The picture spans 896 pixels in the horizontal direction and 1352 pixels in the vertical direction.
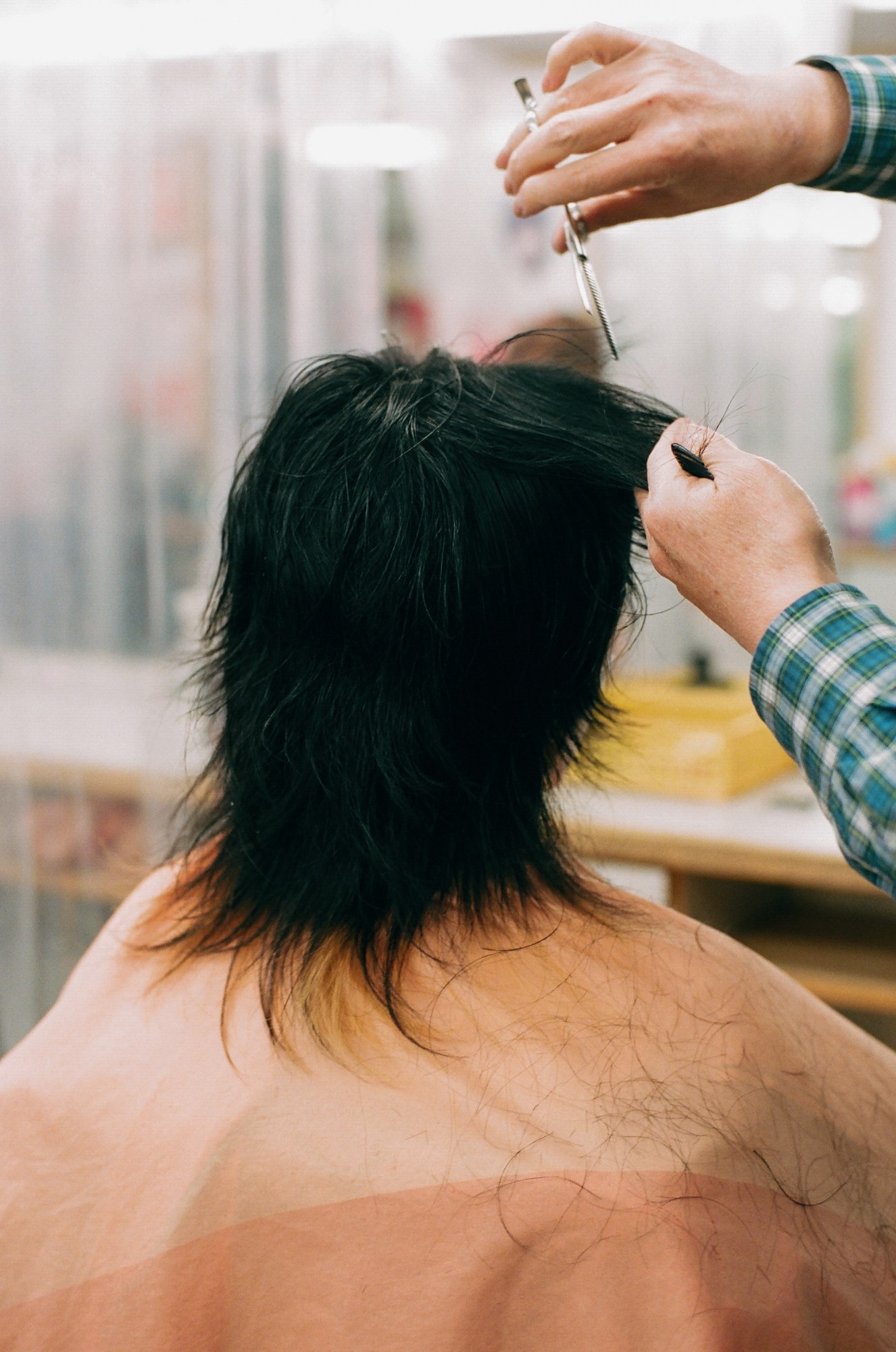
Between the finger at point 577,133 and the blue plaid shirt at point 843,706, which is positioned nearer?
the blue plaid shirt at point 843,706

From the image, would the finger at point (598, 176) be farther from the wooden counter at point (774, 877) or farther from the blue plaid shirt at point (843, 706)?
the wooden counter at point (774, 877)

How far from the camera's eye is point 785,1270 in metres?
0.80

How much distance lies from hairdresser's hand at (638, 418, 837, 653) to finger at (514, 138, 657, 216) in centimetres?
32

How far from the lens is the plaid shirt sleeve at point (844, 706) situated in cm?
65

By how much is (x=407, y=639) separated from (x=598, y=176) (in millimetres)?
415

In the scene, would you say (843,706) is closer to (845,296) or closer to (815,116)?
(815,116)

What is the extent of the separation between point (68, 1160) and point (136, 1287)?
0.10 metres

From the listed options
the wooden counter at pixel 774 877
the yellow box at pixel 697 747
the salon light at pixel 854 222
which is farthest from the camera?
the salon light at pixel 854 222

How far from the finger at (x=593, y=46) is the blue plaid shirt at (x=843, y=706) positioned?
0.55 metres

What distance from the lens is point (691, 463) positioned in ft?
2.48

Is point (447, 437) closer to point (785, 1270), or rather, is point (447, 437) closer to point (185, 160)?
point (785, 1270)

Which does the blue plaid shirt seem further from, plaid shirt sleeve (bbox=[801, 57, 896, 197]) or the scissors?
plaid shirt sleeve (bbox=[801, 57, 896, 197])

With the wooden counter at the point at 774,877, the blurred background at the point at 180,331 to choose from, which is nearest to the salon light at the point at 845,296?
the blurred background at the point at 180,331

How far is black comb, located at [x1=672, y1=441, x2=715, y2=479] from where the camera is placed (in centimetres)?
75
